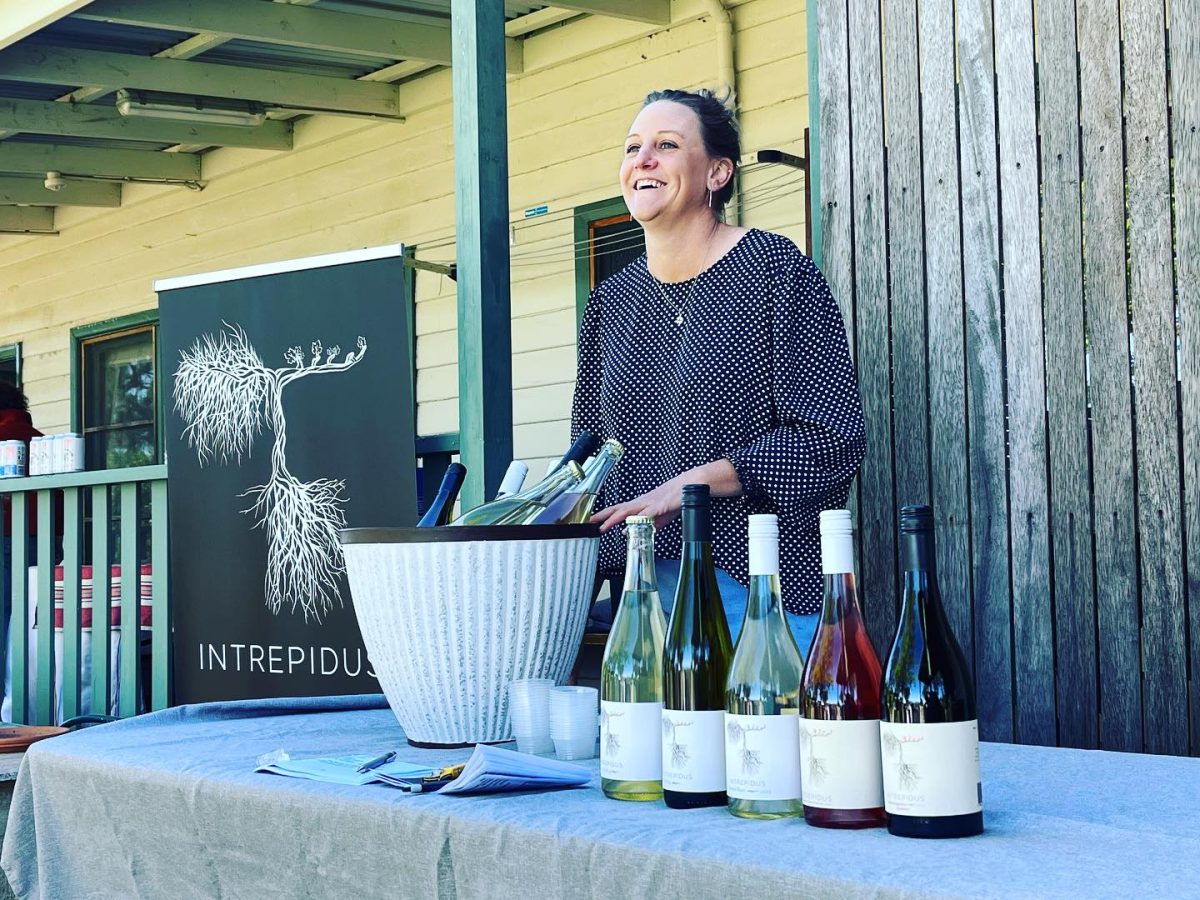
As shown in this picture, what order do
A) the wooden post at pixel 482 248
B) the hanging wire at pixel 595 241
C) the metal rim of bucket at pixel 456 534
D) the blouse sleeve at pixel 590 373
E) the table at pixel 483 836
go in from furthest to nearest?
the hanging wire at pixel 595 241 → the wooden post at pixel 482 248 → the blouse sleeve at pixel 590 373 → the metal rim of bucket at pixel 456 534 → the table at pixel 483 836

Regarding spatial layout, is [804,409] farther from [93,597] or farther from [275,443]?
[93,597]

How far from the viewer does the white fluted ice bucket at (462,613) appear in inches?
63.1

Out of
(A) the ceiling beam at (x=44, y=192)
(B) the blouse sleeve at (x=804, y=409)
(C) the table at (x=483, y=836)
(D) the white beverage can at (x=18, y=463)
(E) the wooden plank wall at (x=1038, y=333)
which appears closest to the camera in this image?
(C) the table at (x=483, y=836)

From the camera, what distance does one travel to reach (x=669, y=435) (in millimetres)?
2166

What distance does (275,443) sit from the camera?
10.5 ft

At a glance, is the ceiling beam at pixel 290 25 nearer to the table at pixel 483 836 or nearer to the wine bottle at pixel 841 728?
the table at pixel 483 836

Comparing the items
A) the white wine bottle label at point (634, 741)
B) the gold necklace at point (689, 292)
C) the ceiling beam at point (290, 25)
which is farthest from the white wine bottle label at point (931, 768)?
the ceiling beam at point (290, 25)

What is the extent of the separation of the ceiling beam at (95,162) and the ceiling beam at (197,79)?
4.50ft

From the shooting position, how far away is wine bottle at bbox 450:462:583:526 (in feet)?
5.77

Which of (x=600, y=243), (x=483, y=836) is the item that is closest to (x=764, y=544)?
(x=483, y=836)

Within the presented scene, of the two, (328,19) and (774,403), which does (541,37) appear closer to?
(328,19)

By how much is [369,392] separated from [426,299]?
335cm

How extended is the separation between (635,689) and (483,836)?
0.19 m

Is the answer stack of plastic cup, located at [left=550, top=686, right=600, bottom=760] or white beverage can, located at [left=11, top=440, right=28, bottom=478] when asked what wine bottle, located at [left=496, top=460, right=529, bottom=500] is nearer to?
stack of plastic cup, located at [left=550, top=686, right=600, bottom=760]
